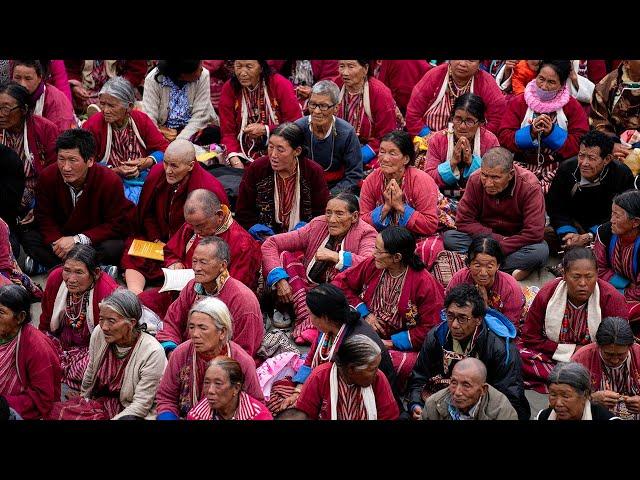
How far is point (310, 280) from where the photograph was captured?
8.54 metres

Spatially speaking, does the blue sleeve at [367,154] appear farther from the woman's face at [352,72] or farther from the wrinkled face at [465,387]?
the wrinkled face at [465,387]

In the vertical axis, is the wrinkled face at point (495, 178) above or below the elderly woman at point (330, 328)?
above

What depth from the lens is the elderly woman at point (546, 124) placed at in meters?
9.57

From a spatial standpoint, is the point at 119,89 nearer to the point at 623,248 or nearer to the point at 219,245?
the point at 219,245

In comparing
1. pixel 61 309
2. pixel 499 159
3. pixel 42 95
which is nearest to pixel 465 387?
pixel 499 159

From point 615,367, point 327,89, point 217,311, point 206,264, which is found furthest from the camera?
point 327,89

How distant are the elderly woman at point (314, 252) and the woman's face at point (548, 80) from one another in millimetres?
1792

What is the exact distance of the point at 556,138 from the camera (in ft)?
31.4

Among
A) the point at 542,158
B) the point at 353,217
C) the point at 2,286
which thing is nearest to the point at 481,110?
the point at 542,158

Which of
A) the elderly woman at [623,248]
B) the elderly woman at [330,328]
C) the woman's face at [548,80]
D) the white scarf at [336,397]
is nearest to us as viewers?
the white scarf at [336,397]

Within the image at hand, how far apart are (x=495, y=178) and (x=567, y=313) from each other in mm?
1128

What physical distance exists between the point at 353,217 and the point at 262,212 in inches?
32.9

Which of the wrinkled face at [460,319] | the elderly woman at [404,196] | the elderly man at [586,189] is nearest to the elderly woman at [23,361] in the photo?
the wrinkled face at [460,319]

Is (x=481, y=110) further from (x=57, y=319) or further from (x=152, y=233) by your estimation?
(x=57, y=319)
